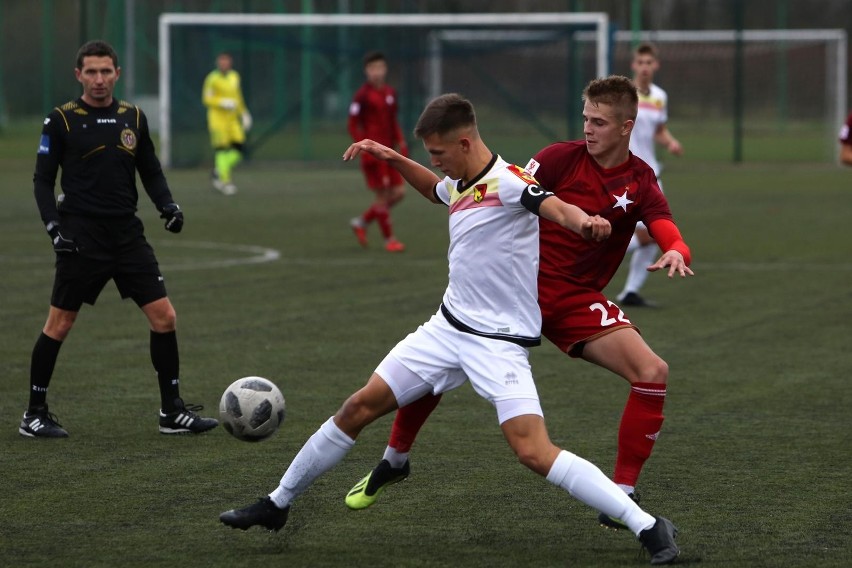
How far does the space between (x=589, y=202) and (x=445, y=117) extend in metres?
0.94

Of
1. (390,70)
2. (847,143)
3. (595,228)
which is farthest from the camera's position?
(390,70)

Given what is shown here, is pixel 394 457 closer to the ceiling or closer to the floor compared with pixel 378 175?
closer to the floor

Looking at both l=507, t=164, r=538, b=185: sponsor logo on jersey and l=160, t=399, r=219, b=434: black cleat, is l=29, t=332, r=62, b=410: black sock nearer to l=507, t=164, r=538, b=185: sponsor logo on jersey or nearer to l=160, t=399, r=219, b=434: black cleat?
l=160, t=399, r=219, b=434: black cleat

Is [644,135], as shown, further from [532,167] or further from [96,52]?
[532,167]

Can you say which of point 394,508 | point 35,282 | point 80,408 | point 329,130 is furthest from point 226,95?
point 394,508

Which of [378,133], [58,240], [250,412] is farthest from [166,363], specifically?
[378,133]

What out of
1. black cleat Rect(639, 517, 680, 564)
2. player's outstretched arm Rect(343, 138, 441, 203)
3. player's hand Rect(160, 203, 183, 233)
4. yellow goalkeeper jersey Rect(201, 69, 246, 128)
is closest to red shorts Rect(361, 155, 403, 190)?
player's hand Rect(160, 203, 183, 233)

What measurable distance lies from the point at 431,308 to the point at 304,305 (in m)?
1.10

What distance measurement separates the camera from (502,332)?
523 cm

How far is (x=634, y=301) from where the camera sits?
12.3 m

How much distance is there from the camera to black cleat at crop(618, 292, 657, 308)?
12.3m

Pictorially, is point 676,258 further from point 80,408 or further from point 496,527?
point 80,408

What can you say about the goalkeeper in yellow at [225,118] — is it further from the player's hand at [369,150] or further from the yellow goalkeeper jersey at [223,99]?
the player's hand at [369,150]

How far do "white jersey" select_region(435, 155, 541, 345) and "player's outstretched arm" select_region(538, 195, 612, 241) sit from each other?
0.71 ft
